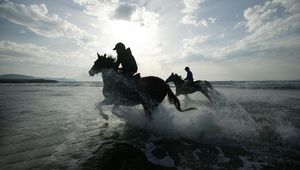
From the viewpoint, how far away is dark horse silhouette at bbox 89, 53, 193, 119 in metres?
7.09

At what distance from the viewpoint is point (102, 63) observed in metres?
7.67

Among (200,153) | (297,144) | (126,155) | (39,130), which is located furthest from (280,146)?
(39,130)

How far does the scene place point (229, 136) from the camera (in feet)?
20.1

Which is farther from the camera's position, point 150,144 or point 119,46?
point 119,46

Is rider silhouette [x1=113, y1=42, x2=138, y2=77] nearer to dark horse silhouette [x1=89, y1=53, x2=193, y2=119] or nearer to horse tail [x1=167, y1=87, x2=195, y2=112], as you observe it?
dark horse silhouette [x1=89, y1=53, x2=193, y2=119]

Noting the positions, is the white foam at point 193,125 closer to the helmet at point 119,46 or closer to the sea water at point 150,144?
the sea water at point 150,144

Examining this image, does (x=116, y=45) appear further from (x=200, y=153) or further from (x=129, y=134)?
(x=200, y=153)

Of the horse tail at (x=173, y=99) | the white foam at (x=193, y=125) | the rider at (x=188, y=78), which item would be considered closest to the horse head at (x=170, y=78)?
the rider at (x=188, y=78)

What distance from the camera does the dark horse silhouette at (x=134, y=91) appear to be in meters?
7.09

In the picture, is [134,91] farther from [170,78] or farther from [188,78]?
[188,78]

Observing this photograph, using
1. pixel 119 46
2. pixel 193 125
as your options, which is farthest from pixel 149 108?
pixel 119 46

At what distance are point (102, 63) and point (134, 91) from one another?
174cm

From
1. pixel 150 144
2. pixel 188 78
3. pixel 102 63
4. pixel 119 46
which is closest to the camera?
pixel 150 144

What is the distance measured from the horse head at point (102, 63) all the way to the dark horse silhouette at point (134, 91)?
0.42ft
